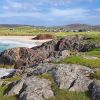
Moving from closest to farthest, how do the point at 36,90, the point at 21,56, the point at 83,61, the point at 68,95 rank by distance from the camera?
the point at 68,95 < the point at 36,90 < the point at 83,61 < the point at 21,56

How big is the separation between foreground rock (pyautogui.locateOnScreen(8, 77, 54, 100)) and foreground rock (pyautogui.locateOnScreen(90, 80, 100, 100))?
254 centimetres

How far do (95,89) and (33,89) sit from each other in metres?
3.78

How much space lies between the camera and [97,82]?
73.9ft

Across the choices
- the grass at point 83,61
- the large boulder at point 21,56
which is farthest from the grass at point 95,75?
the large boulder at point 21,56

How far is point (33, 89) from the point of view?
72.7 ft

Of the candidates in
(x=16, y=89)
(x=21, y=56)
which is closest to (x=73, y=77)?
(x=16, y=89)

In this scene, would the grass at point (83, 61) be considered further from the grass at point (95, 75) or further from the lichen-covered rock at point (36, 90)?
the lichen-covered rock at point (36, 90)

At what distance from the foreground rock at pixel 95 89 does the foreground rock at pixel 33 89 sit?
2.54 meters

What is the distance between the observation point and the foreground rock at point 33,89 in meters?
21.6

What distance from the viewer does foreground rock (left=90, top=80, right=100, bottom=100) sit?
841 inches

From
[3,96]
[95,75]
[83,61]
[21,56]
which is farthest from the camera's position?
[21,56]

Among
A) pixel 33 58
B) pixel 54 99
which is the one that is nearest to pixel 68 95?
pixel 54 99

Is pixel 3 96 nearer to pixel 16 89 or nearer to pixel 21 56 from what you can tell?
pixel 16 89

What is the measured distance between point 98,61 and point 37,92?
7.53 m
